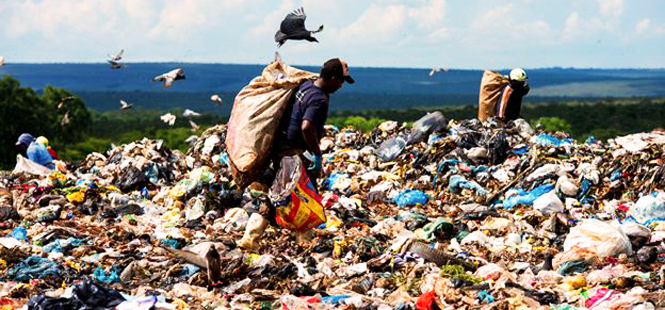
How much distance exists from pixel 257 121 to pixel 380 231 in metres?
1.75

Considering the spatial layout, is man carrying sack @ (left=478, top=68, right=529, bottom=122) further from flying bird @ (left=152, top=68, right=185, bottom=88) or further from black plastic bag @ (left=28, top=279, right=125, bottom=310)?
black plastic bag @ (left=28, top=279, right=125, bottom=310)

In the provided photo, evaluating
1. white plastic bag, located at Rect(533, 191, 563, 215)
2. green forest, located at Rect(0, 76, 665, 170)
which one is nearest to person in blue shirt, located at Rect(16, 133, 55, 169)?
white plastic bag, located at Rect(533, 191, 563, 215)

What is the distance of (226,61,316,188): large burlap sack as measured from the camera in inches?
223

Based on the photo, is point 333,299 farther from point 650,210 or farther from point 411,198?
point 411,198

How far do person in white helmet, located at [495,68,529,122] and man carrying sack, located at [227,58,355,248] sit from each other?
19.2 feet


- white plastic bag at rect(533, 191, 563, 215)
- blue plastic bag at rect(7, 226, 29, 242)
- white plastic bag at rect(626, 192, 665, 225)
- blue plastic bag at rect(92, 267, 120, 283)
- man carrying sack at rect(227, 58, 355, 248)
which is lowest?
blue plastic bag at rect(7, 226, 29, 242)

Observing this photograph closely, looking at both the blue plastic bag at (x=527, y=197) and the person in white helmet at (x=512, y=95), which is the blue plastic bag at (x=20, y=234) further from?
the person in white helmet at (x=512, y=95)

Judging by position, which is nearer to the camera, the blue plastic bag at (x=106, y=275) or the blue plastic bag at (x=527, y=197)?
the blue plastic bag at (x=106, y=275)

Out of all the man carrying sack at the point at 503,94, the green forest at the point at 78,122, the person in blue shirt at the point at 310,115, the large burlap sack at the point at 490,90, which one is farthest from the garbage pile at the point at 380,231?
the green forest at the point at 78,122

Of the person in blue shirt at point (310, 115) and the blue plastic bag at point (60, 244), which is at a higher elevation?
the person in blue shirt at point (310, 115)

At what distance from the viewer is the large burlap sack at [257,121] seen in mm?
5656

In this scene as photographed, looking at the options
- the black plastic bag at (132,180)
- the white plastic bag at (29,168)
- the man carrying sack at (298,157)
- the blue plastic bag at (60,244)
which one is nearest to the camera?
the man carrying sack at (298,157)

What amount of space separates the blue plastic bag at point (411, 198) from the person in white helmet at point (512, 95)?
3213 millimetres

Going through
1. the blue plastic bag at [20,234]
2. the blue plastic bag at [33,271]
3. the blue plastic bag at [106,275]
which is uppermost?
the blue plastic bag at [33,271]
